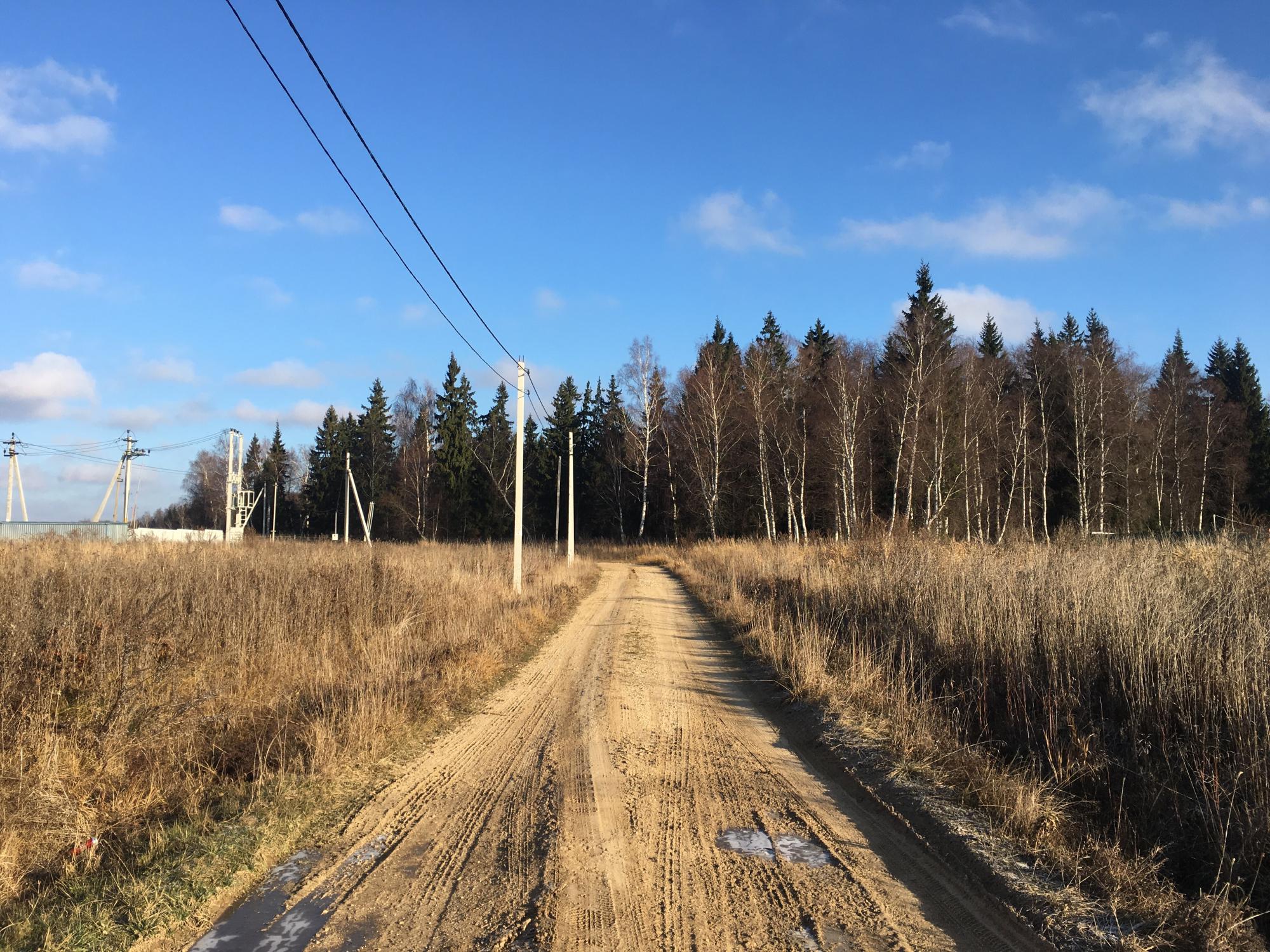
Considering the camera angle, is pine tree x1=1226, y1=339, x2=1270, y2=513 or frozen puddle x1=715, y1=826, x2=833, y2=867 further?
pine tree x1=1226, y1=339, x2=1270, y2=513

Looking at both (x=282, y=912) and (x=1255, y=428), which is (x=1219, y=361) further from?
(x=282, y=912)

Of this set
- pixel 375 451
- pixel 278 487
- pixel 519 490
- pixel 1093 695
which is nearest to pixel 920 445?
pixel 519 490

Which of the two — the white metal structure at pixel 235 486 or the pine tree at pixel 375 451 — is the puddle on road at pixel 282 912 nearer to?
the white metal structure at pixel 235 486

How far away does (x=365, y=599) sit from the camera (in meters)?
11.7

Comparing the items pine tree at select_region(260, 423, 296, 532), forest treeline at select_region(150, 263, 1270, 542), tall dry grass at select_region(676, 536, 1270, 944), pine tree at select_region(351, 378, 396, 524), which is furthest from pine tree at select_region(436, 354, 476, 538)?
tall dry grass at select_region(676, 536, 1270, 944)

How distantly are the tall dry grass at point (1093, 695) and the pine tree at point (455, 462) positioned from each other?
161ft

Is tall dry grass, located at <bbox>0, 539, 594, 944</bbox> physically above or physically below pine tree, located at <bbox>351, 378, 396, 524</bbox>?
below

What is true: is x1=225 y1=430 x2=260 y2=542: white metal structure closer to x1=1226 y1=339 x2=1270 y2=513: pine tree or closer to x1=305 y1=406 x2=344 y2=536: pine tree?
x1=305 y1=406 x2=344 y2=536: pine tree

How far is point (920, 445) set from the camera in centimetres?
3450

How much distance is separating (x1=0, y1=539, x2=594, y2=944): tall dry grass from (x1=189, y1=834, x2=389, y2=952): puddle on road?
3.51ft

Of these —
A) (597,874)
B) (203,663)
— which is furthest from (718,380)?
(597,874)

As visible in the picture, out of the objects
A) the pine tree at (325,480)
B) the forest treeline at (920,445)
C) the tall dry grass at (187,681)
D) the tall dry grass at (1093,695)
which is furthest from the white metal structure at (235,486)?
the tall dry grass at (1093,695)

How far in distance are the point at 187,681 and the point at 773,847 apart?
246 inches

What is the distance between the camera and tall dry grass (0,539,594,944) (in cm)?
474
